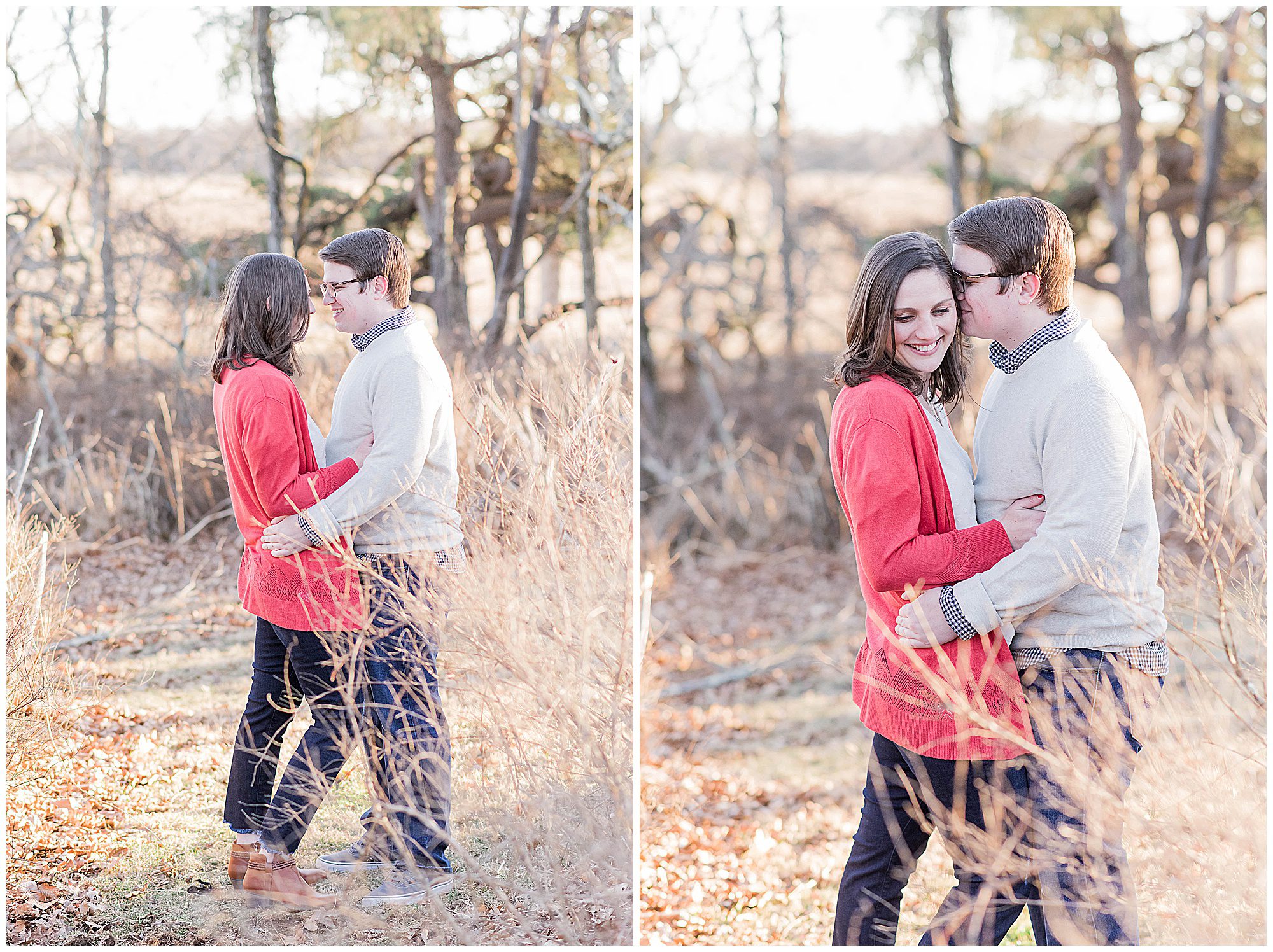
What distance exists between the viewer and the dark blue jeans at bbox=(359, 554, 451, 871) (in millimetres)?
2252

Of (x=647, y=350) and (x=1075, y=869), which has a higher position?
(x=647, y=350)

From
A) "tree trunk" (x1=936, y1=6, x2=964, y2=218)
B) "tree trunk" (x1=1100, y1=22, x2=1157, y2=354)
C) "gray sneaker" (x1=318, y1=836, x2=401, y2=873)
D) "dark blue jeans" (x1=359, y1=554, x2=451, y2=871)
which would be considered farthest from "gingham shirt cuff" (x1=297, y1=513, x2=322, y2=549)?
"tree trunk" (x1=1100, y1=22, x2=1157, y2=354)

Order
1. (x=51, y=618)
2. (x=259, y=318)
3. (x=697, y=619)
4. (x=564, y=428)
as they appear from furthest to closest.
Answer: (x=697, y=619), (x=51, y=618), (x=564, y=428), (x=259, y=318)

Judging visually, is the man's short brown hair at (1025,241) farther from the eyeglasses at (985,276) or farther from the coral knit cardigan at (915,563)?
the coral knit cardigan at (915,563)

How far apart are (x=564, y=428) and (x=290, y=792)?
42.2 inches

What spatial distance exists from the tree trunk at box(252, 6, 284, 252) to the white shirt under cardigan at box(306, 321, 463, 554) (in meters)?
1.47

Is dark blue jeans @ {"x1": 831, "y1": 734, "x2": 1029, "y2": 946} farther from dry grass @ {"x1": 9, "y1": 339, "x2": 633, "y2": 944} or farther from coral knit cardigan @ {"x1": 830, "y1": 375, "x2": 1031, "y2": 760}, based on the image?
dry grass @ {"x1": 9, "y1": 339, "x2": 633, "y2": 944}

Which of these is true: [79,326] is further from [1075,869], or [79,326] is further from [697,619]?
[697,619]

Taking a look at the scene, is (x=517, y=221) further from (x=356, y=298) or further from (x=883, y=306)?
(x=883, y=306)

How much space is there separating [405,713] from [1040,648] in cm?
134

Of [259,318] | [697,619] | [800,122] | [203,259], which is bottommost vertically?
[697,619]

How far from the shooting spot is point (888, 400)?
1754 millimetres

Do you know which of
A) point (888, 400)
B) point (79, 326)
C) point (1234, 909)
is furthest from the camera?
point (79, 326)

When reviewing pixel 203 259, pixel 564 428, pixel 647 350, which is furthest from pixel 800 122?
pixel 564 428
